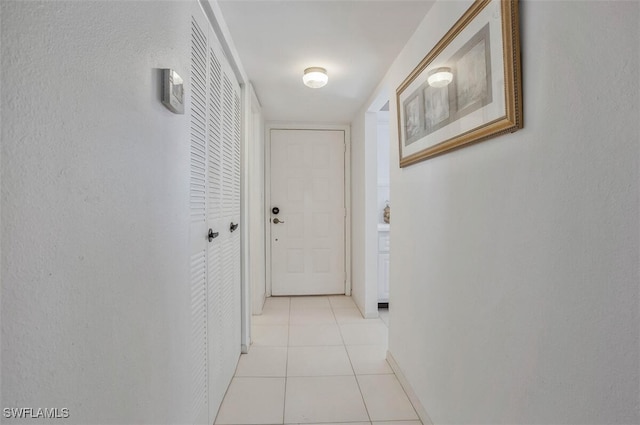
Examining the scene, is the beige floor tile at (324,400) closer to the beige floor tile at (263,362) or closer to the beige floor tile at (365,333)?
the beige floor tile at (263,362)

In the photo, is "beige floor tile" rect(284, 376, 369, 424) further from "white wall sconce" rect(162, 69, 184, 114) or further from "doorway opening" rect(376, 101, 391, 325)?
"white wall sconce" rect(162, 69, 184, 114)

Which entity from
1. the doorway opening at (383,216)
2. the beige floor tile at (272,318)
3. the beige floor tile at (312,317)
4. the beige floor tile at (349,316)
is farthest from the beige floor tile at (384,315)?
the beige floor tile at (272,318)

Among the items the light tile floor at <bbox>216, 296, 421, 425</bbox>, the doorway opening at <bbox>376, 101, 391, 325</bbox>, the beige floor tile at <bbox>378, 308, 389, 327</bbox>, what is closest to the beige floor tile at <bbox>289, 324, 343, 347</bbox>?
the light tile floor at <bbox>216, 296, 421, 425</bbox>

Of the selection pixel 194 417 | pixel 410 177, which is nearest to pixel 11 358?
pixel 194 417

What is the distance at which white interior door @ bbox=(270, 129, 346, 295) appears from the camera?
3727 millimetres

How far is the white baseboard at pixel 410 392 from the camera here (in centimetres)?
157

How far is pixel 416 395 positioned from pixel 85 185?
1.80 m

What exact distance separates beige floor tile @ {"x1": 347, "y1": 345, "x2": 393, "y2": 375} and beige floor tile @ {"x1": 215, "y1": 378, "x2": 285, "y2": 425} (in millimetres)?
543

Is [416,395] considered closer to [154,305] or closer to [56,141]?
[154,305]

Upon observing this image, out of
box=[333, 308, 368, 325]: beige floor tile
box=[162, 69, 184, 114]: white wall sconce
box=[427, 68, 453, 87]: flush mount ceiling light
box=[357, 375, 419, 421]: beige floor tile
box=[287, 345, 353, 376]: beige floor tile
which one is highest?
box=[427, 68, 453, 87]: flush mount ceiling light

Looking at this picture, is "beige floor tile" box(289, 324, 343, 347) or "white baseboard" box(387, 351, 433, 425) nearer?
"white baseboard" box(387, 351, 433, 425)

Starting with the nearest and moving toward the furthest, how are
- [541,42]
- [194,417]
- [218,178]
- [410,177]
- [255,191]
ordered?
[541,42] < [194,417] < [218,178] < [410,177] < [255,191]

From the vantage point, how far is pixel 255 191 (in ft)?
10.6

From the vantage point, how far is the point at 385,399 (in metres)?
1.79
